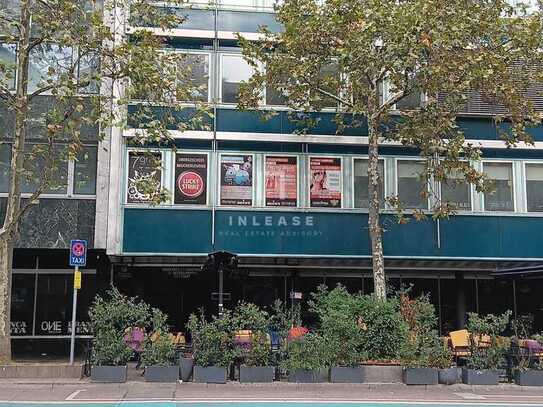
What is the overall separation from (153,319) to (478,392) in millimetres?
6868

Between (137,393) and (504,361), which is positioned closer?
(137,393)

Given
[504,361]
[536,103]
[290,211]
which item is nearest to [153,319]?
[290,211]

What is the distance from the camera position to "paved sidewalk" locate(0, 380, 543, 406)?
12.0 meters

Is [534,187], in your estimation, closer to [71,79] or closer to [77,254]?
[77,254]

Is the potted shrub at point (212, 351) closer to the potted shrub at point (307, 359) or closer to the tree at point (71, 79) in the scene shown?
the potted shrub at point (307, 359)

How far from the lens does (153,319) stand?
44.9 feet

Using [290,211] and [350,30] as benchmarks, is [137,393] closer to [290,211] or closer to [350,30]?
[290,211]

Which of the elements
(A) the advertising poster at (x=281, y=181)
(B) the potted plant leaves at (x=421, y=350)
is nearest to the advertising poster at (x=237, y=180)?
(A) the advertising poster at (x=281, y=181)

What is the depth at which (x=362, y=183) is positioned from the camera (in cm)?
1956

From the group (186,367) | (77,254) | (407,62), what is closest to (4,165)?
(77,254)

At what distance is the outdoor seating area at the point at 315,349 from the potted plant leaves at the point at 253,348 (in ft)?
0.07

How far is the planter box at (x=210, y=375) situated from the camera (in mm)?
13391

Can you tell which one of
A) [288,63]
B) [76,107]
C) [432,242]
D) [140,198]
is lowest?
[432,242]

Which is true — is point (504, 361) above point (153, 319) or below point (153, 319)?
below
